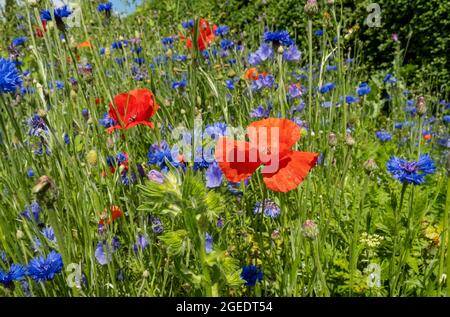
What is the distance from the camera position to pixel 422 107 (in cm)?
121

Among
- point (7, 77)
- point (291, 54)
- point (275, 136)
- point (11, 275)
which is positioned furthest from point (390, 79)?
point (11, 275)

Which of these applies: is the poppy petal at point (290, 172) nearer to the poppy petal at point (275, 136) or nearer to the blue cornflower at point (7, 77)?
the poppy petal at point (275, 136)

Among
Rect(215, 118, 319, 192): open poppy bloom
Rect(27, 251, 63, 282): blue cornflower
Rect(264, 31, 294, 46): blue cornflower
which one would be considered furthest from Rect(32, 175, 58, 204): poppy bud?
Rect(264, 31, 294, 46): blue cornflower

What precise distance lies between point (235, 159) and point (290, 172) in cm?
11

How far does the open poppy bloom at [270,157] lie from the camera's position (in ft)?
2.71

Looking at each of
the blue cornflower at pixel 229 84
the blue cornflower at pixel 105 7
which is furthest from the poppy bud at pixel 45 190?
the blue cornflower at pixel 105 7

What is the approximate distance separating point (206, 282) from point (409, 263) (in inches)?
26.1

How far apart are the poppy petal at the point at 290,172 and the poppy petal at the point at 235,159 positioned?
38mm

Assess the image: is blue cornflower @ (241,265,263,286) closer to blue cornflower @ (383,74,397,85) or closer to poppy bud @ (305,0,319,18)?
poppy bud @ (305,0,319,18)

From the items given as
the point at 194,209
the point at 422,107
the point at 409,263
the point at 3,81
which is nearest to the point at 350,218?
the point at 409,263

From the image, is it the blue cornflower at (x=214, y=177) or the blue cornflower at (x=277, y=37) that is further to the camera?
the blue cornflower at (x=277, y=37)

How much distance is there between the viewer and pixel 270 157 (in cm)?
85

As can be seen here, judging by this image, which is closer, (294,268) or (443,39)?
(294,268)

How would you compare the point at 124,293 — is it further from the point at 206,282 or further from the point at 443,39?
the point at 443,39
